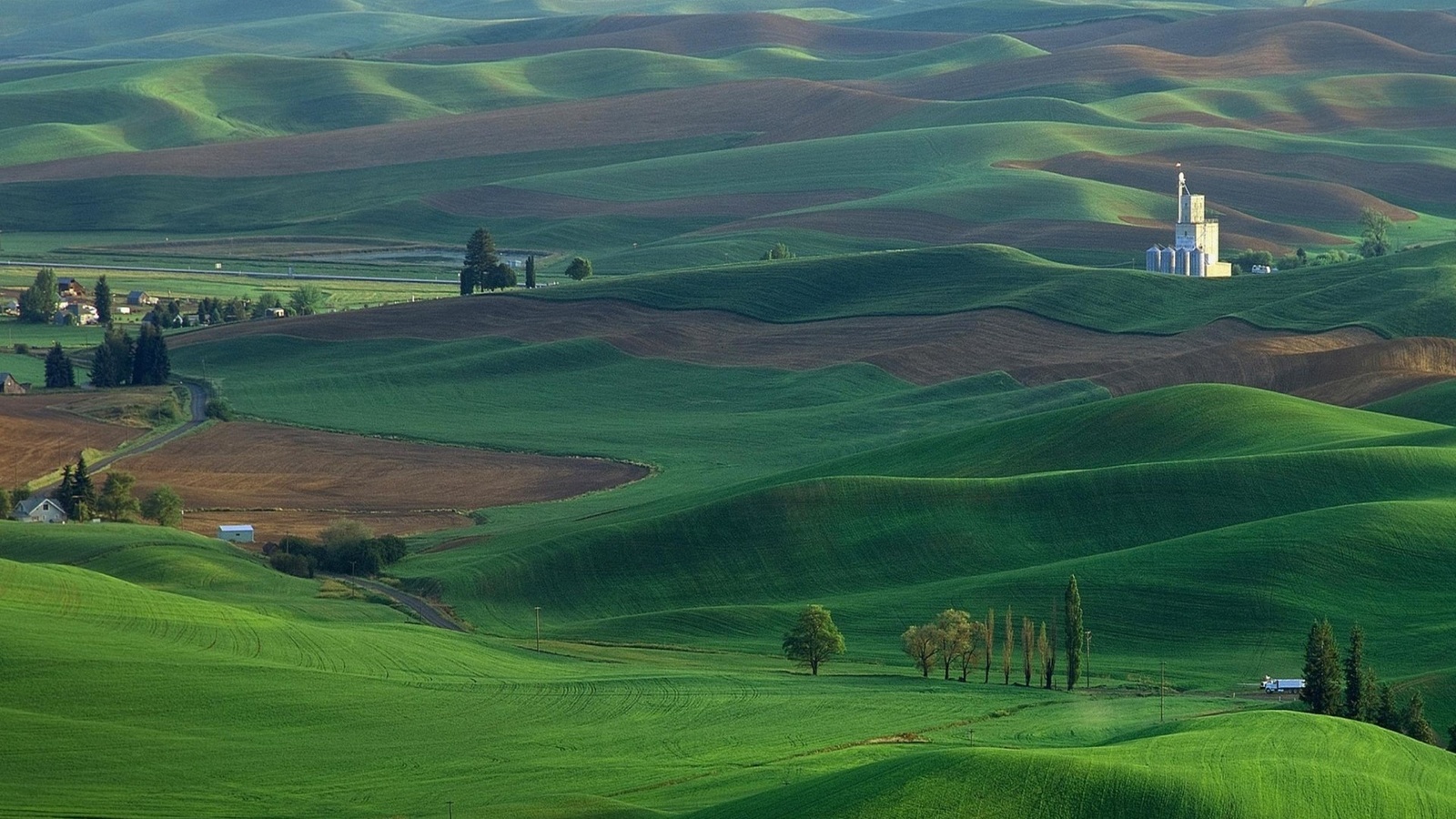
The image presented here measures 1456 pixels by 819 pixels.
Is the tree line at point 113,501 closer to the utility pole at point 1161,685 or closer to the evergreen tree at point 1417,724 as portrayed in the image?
the utility pole at point 1161,685

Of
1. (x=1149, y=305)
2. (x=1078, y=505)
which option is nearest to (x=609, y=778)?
(x=1078, y=505)

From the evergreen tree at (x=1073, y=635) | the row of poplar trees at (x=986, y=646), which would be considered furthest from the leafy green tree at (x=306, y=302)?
the evergreen tree at (x=1073, y=635)

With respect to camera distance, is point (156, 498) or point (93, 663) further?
point (156, 498)

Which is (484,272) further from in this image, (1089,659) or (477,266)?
(1089,659)

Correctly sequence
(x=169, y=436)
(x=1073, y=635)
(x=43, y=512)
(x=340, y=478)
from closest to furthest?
(x=1073, y=635) → (x=43, y=512) → (x=340, y=478) → (x=169, y=436)

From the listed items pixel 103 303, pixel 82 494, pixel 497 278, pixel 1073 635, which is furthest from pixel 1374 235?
pixel 1073 635

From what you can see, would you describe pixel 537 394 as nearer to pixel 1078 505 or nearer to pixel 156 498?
pixel 156 498

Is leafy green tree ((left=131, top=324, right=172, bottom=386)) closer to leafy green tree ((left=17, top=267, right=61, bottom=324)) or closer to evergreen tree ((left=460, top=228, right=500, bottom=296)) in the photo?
leafy green tree ((left=17, top=267, right=61, bottom=324))
